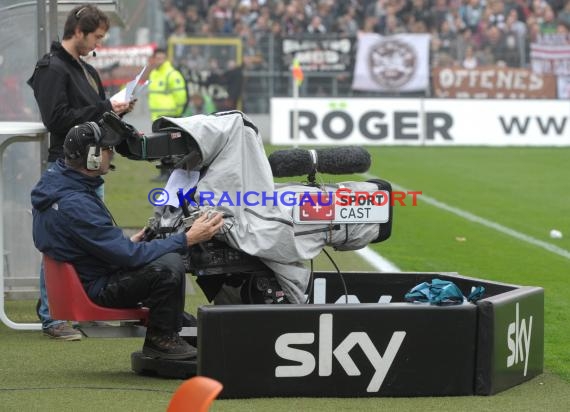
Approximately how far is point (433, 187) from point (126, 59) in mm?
14488

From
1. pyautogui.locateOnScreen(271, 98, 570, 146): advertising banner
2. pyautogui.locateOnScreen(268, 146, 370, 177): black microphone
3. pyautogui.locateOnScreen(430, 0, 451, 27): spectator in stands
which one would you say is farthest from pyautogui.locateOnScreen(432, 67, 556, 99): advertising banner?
pyautogui.locateOnScreen(268, 146, 370, 177): black microphone

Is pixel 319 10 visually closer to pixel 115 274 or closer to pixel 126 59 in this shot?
pixel 126 59

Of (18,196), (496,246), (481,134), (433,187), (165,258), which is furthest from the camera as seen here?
(481,134)

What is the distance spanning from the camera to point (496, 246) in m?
13.1

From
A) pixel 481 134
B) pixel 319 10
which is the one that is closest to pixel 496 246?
pixel 481 134

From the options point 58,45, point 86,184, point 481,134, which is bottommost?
point 481,134

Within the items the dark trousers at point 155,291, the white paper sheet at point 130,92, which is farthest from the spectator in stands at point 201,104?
the dark trousers at point 155,291

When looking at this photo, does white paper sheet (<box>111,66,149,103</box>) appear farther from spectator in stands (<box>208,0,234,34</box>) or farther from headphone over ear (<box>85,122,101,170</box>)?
spectator in stands (<box>208,0,234,34</box>)

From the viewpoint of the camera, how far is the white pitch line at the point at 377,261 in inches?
446

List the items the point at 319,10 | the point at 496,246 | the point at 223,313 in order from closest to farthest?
the point at 223,313 < the point at 496,246 < the point at 319,10

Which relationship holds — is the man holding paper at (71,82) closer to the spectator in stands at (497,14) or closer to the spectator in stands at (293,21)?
the spectator in stands at (293,21)

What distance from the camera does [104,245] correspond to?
6637mm

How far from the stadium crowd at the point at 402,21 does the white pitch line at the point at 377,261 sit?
21.5m

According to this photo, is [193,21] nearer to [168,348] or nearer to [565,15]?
[565,15]
